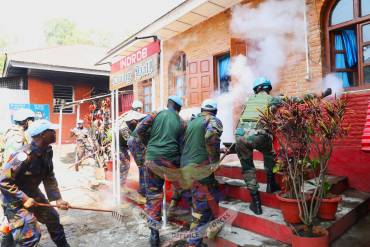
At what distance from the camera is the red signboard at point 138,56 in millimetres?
5461

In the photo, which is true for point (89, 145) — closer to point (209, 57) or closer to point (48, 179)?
point (209, 57)

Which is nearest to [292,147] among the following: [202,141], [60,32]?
[202,141]

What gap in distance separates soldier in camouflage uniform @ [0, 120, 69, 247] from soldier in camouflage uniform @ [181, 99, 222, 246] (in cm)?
173

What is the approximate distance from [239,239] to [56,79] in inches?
552

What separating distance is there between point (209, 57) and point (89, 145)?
5.77 meters

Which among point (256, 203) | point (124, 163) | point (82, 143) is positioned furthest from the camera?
point (82, 143)

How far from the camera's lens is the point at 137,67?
5891 millimetres

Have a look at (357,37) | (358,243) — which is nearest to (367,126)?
(358,243)

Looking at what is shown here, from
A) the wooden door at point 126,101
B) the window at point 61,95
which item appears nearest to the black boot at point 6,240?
the wooden door at point 126,101

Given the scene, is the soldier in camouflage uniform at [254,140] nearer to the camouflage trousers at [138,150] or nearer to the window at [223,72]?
the camouflage trousers at [138,150]

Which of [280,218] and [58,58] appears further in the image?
[58,58]

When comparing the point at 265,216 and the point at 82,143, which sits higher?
the point at 82,143

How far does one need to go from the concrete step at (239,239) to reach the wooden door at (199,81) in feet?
15.8

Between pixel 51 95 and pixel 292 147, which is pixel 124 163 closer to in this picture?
pixel 292 147
